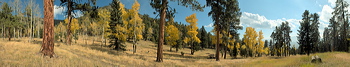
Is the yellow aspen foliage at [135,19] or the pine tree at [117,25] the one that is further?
the pine tree at [117,25]

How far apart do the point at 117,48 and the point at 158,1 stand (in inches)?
635

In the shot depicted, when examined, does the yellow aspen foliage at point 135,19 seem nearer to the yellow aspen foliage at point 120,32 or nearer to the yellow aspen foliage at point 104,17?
the yellow aspen foliage at point 120,32

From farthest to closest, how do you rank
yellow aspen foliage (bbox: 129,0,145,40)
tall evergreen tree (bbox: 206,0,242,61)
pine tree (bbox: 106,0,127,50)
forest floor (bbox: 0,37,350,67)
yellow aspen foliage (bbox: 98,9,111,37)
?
yellow aspen foliage (bbox: 98,9,111,37), pine tree (bbox: 106,0,127,50), yellow aspen foliage (bbox: 129,0,145,40), tall evergreen tree (bbox: 206,0,242,61), forest floor (bbox: 0,37,350,67)

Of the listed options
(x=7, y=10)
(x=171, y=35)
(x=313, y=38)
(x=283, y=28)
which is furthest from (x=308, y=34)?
(x=7, y=10)

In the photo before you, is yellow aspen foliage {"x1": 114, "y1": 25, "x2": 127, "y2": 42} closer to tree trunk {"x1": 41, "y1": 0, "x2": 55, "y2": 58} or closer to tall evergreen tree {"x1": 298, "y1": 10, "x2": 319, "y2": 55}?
tree trunk {"x1": 41, "y1": 0, "x2": 55, "y2": 58}

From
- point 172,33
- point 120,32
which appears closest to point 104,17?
point 120,32

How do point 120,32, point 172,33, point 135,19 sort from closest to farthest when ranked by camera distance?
point 135,19 < point 120,32 < point 172,33

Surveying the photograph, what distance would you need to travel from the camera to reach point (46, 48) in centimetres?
826

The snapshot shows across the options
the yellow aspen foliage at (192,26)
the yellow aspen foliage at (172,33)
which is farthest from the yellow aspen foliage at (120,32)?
the yellow aspen foliage at (192,26)

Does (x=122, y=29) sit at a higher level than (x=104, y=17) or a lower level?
lower

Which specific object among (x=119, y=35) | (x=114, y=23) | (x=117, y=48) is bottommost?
(x=117, y=48)

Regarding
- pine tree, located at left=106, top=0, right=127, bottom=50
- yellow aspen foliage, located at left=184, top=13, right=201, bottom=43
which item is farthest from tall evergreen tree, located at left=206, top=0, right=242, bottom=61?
pine tree, located at left=106, top=0, right=127, bottom=50

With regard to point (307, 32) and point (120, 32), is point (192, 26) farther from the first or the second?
point (307, 32)

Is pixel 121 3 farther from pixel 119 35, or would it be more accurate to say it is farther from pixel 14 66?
pixel 14 66
